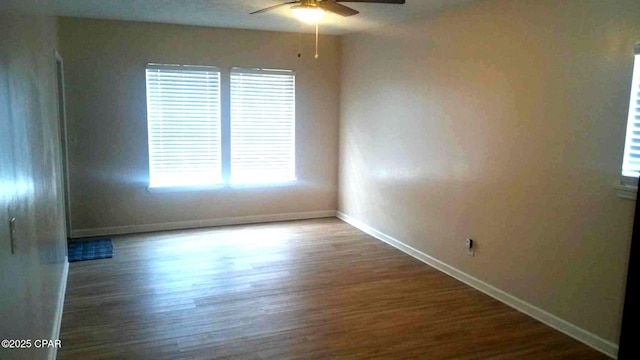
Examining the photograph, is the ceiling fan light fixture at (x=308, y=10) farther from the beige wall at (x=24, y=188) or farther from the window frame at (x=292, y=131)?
the window frame at (x=292, y=131)

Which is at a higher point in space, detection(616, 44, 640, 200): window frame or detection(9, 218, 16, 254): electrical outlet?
detection(616, 44, 640, 200): window frame

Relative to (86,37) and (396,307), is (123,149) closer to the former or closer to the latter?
(86,37)

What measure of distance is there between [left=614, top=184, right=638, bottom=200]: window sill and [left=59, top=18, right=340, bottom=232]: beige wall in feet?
14.0

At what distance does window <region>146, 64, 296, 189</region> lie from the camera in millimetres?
5871

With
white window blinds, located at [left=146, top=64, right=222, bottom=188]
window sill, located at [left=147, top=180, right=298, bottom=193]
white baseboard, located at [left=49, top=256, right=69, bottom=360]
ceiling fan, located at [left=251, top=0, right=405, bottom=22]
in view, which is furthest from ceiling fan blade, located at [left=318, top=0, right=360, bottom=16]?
window sill, located at [left=147, top=180, right=298, bottom=193]

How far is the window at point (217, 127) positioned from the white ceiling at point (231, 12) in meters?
0.68

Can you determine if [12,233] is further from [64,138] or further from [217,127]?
[217,127]

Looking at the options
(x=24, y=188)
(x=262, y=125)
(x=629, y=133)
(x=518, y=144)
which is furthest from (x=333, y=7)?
(x=262, y=125)

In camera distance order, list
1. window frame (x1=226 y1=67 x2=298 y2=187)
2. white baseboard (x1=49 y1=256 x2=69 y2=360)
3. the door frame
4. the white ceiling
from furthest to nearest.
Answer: window frame (x1=226 y1=67 x2=298 y2=187), the door frame, the white ceiling, white baseboard (x1=49 y1=256 x2=69 y2=360)

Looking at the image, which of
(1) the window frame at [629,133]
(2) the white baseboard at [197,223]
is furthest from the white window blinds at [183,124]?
(1) the window frame at [629,133]

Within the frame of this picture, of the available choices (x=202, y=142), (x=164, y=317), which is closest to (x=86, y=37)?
(x=202, y=142)

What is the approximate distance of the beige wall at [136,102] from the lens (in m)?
5.48

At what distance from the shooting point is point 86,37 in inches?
213

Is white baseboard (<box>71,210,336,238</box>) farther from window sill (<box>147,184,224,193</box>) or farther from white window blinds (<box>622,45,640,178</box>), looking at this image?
white window blinds (<box>622,45,640,178</box>)
